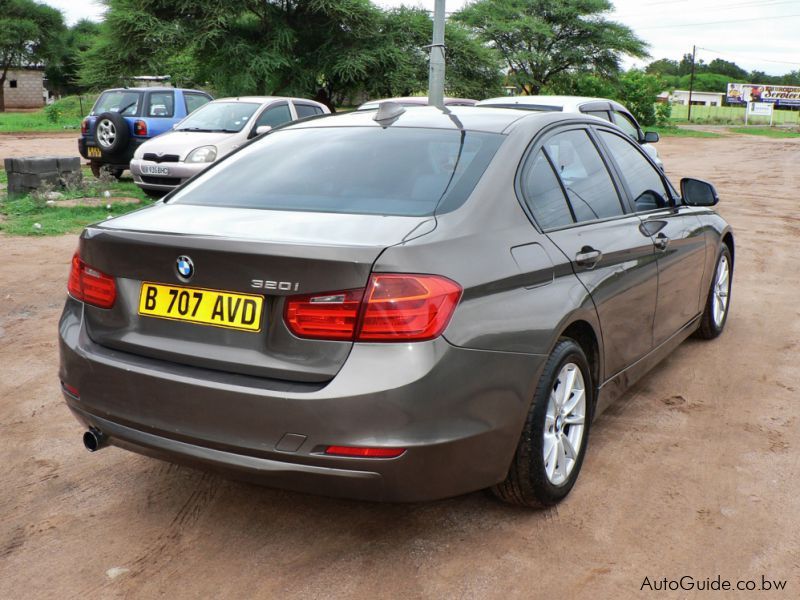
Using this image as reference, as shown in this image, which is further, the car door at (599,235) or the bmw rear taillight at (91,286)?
the car door at (599,235)

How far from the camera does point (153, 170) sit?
1234 cm

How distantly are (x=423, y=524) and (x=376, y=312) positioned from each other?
1063 millimetres

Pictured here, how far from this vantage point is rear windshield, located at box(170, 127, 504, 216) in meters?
3.19

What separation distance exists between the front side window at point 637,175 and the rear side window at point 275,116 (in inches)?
369

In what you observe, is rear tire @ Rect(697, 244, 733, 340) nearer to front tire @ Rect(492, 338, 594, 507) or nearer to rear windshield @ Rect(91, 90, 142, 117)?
front tire @ Rect(492, 338, 594, 507)

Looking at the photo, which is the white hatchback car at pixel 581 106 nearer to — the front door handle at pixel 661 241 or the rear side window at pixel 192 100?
the front door handle at pixel 661 241

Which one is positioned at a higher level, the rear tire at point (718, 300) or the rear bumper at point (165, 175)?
the rear bumper at point (165, 175)

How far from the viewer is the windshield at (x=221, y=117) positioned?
43.4 feet

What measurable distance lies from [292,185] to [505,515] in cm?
154

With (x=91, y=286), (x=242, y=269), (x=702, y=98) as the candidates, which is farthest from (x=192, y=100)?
(x=702, y=98)

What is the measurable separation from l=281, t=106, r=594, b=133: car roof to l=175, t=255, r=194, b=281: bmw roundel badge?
4.23 feet

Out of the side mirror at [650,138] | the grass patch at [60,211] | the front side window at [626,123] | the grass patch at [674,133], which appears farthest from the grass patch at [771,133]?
the grass patch at [60,211]

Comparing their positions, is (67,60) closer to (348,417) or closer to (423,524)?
(423,524)

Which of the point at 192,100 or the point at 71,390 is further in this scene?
the point at 192,100
